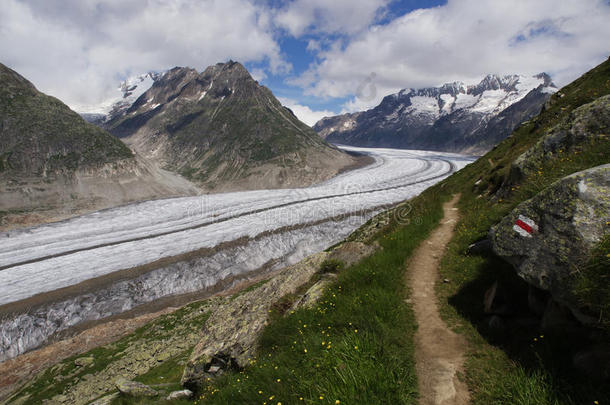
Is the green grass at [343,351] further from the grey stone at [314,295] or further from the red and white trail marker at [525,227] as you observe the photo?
the red and white trail marker at [525,227]

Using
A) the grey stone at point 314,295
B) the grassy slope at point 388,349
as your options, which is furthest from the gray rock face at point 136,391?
the grey stone at point 314,295

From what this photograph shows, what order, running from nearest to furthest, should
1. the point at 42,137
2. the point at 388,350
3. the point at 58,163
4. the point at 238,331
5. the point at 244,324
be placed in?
the point at 388,350, the point at 238,331, the point at 244,324, the point at 58,163, the point at 42,137

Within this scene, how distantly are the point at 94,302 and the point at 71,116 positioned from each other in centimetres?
11036

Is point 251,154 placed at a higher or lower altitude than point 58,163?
lower

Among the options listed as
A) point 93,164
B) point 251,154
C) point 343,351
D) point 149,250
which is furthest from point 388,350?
point 251,154

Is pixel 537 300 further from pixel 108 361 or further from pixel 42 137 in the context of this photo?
pixel 42 137

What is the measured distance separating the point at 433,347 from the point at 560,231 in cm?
306

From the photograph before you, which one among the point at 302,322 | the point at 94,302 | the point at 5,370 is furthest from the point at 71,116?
the point at 302,322

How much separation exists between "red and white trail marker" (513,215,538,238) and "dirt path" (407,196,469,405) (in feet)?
7.94

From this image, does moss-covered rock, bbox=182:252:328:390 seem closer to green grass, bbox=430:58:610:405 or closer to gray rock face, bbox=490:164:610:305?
green grass, bbox=430:58:610:405

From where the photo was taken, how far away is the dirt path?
14.8 feet

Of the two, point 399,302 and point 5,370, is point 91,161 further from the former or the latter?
point 399,302

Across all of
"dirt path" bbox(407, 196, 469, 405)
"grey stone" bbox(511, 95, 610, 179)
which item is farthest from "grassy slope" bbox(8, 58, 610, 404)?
"grey stone" bbox(511, 95, 610, 179)

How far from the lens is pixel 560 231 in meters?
4.68
